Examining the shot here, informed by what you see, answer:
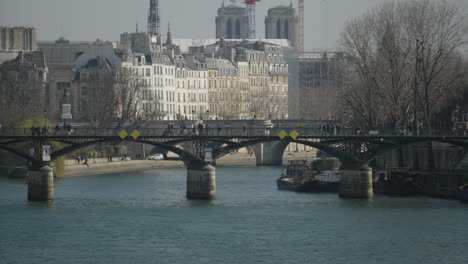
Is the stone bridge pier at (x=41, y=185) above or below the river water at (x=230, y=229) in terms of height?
above

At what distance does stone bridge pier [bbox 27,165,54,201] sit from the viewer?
8238cm

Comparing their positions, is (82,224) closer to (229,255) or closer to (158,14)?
(229,255)

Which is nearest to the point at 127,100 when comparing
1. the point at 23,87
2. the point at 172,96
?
the point at 23,87

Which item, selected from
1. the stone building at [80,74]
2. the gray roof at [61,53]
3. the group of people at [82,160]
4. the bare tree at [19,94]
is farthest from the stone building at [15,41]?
the group of people at [82,160]

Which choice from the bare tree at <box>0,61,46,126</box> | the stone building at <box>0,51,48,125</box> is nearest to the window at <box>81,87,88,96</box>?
the stone building at <box>0,51,48,125</box>

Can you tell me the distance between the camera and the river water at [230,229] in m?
62.2

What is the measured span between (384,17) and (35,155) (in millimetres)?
28642

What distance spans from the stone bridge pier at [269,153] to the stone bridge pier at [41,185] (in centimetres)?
5918

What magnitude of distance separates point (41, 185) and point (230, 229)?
16.6 m

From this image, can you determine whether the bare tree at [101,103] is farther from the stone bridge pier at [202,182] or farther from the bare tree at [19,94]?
the stone bridge pier at [202,182]

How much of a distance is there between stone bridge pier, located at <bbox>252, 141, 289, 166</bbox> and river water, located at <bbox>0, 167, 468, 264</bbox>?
49765mm

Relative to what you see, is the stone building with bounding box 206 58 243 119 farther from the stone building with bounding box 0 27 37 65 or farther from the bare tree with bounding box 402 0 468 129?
the bare tree with bounding box 402 0 468 129

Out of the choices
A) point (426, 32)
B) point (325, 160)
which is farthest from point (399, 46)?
point (325, 160)

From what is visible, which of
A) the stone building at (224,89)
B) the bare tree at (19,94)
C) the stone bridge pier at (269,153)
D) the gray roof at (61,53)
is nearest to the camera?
the bare tree at (19,94)
